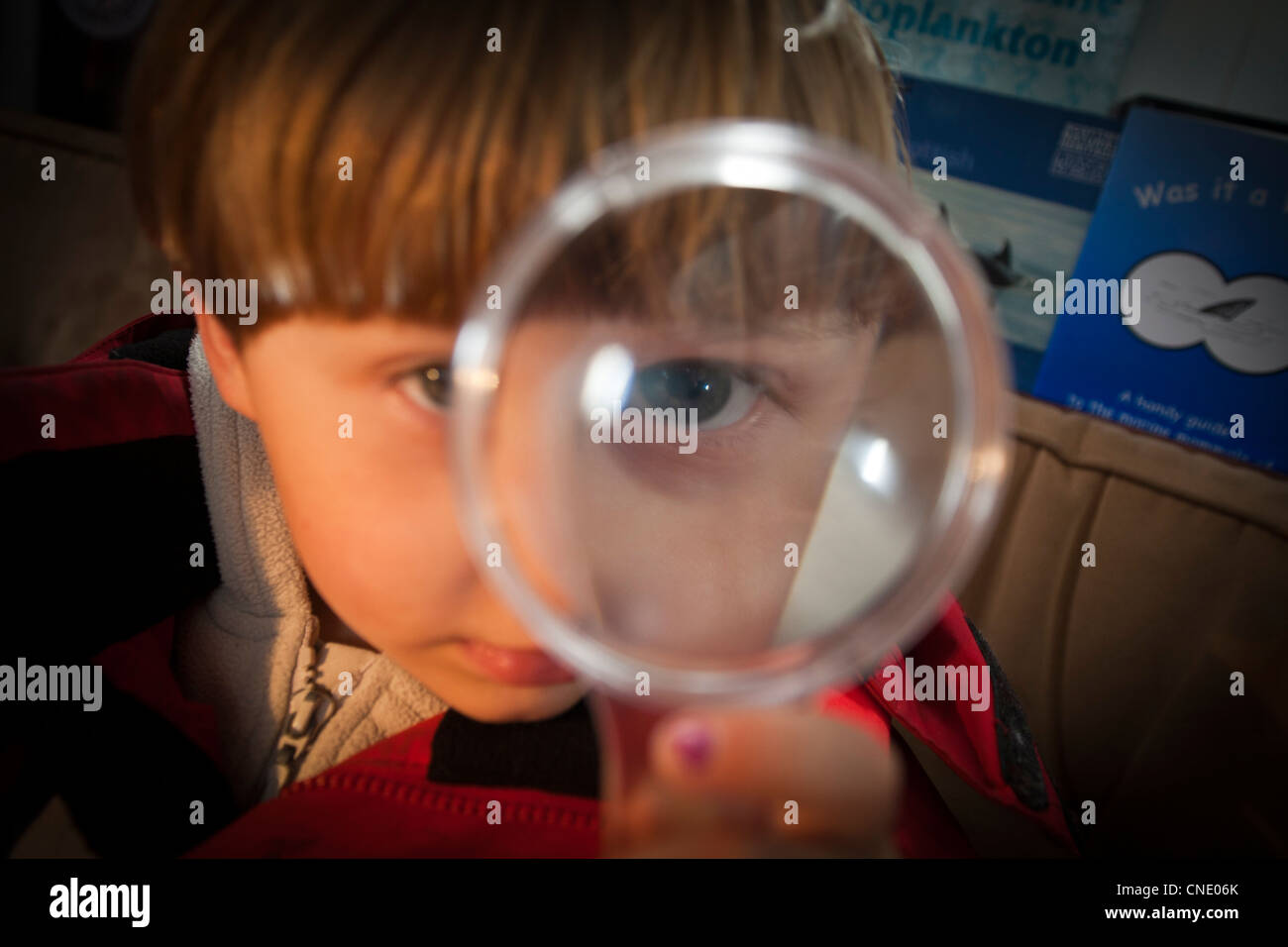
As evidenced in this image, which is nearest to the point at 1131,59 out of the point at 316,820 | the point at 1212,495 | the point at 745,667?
the point at 1212,495

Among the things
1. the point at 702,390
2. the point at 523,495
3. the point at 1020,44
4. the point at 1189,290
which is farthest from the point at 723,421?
the point at 1020,44

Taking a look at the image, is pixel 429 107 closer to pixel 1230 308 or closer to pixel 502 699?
pixel 502 699

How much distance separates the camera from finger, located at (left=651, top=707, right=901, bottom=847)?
22 cm

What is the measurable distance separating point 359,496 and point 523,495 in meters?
0.12

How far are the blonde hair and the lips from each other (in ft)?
0.60

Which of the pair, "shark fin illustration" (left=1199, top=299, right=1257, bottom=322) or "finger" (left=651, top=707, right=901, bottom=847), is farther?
"shark fin illustration" (left=1199, top=299, right=1257, bottom=322)

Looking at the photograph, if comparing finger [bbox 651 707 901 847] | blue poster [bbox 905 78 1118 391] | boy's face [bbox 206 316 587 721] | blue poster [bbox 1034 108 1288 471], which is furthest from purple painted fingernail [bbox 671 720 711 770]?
blue poster [bbox 905 78 1118 391]

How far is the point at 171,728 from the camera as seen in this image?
0.58 metres

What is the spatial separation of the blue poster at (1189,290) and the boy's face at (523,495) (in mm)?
783

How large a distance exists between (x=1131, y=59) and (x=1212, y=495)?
0.71 meters

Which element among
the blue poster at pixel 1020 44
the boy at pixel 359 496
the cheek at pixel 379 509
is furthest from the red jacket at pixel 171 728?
the blue poster at pixel 1020 44

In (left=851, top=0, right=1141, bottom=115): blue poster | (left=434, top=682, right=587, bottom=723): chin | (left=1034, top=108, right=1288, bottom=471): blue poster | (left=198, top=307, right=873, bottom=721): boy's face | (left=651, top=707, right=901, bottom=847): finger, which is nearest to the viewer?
(left=651, top=707, right=901, bottom=847): finger

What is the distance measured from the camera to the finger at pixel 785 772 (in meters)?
0.22

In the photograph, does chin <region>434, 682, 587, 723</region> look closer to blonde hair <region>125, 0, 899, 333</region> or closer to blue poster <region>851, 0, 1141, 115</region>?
blonde hair <region>125, 0, 899, 333</region>
